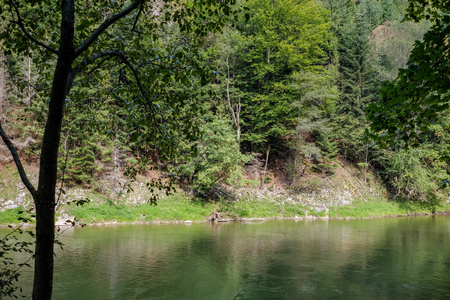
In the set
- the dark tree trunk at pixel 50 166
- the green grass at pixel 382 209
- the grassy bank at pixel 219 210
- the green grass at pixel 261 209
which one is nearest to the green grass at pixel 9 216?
the grassy bank at pixel 219 210

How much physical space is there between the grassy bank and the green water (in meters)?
1.33

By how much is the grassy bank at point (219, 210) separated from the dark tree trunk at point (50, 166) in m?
14.1

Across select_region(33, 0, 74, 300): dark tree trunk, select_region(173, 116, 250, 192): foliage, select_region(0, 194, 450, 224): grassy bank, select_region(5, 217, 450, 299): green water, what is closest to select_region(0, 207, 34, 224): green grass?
select_region(0, 194, 450, 224): grassy bank

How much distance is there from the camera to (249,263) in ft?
40.1

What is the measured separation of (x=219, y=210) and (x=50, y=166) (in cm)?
1932

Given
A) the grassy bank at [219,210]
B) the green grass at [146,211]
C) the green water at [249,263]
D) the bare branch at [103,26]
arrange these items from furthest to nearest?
the grassy bank at [219,210], the green grass at [146,211], the green water at [249,263], the bare branch at [103,26]

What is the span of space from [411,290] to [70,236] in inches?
553

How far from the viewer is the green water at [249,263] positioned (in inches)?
369

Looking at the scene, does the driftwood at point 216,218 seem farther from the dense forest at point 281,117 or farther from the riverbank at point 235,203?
the dense forest at point 281,117

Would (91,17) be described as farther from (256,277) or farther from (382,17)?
(382,17)

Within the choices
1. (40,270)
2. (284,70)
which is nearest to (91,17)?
(40,270)

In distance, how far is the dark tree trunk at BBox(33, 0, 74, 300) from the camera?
2691 mm

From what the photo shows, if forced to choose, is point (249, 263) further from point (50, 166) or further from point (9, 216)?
point (9, 216)

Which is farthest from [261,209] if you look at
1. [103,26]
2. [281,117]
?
[103,26]
